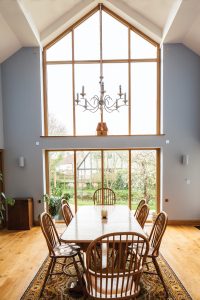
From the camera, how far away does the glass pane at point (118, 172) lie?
6.64m

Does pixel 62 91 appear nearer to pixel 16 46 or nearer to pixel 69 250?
pixel 16 46

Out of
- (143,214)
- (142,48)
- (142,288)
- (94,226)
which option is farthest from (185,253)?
(142,48)

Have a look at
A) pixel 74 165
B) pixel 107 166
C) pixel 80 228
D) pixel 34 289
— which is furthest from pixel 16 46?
pixel 34 289

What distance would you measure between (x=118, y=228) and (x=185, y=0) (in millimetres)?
4404

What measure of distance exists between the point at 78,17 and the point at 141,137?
3540 mm

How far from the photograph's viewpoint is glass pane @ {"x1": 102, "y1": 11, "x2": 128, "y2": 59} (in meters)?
6.56

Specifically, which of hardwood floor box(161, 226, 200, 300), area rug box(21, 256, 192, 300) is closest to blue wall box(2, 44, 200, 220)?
hardwood floor box(161, 226, 200, 300)

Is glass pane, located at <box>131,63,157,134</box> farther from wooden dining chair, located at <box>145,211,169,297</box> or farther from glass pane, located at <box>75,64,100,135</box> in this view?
wooden dining chair, located at <box>145,211,169,297</box>

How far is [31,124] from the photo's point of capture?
6422 mm

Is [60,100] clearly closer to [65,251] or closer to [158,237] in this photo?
[65,251]

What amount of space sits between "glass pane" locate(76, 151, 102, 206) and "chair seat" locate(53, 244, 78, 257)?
10.3 feet

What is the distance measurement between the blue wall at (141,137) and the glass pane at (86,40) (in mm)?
1105

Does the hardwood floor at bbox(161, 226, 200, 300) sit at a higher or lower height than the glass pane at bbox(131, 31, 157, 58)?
lower

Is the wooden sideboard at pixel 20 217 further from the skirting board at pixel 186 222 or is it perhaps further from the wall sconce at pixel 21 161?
the skirting board at pixel 186 222
